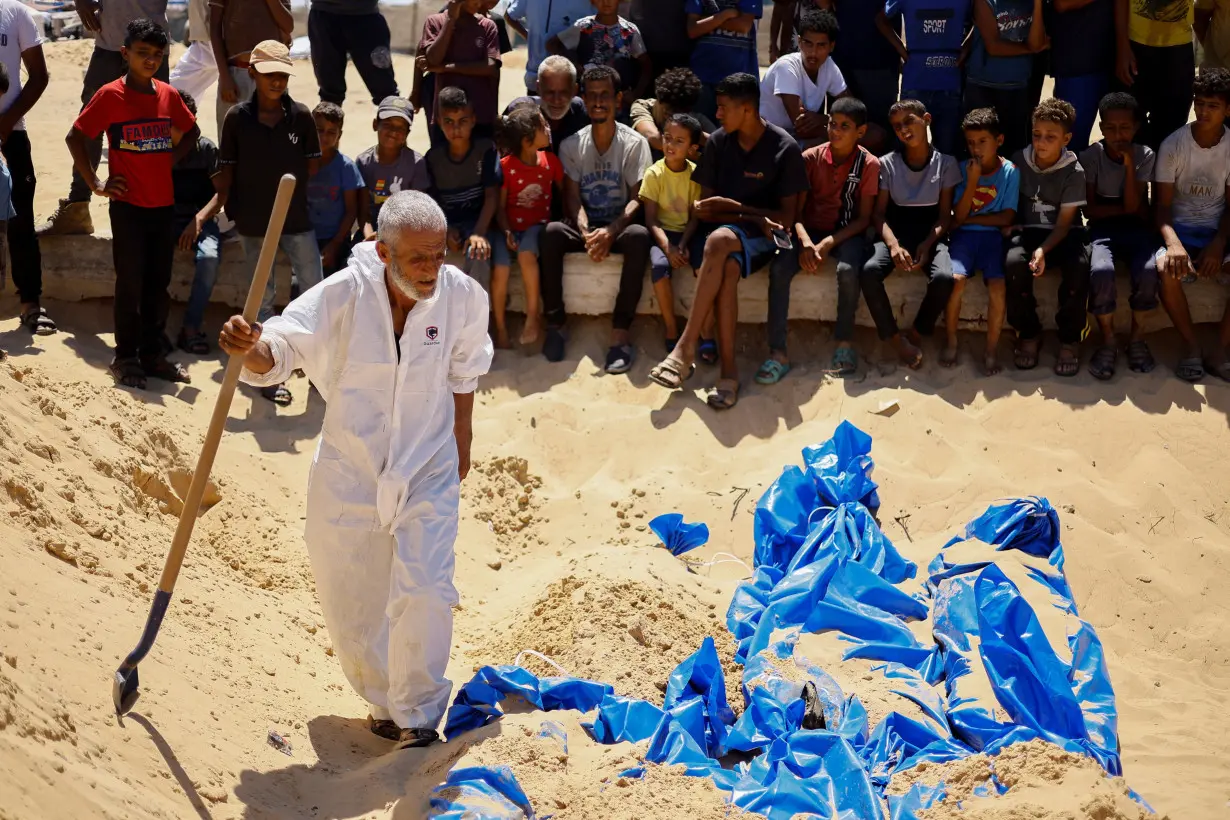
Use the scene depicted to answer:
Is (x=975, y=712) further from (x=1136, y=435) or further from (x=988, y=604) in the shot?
(x=1136, y=435)

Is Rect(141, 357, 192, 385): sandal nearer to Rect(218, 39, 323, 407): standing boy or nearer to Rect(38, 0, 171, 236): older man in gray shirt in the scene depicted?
Rect(218, 39, 323, 407): standing boy

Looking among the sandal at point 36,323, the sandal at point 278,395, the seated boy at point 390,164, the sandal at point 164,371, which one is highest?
the seated boy at point 390,164

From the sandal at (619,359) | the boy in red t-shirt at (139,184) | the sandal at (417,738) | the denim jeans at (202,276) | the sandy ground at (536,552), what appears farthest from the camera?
the denim jeans at (202,276)

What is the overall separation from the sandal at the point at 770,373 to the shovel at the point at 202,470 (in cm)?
346

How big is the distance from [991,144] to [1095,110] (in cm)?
97

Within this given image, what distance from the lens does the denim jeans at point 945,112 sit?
7402mm

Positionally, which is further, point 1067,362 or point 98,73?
point 98,73

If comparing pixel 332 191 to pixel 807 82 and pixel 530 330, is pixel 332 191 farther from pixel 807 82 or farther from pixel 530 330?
pixel 807 82

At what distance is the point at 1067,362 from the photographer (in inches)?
271

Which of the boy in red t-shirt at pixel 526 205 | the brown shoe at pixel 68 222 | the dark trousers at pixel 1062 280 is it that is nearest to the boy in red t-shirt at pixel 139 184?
the brown shoe at pixel 68 222

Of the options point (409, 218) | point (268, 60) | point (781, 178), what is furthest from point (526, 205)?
point (409, 218)

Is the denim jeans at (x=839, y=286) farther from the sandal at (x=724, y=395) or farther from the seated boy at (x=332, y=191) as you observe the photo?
the seated boy at (x=332, y=191)

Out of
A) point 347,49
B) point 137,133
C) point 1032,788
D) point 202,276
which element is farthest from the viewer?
point 347,49

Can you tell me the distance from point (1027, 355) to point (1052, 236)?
64 cm
